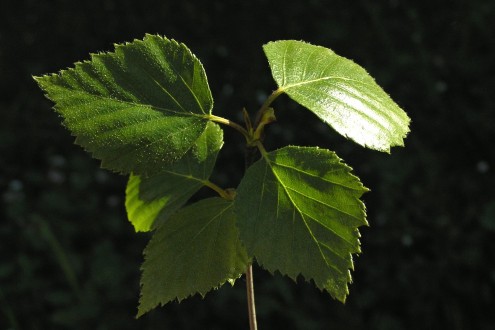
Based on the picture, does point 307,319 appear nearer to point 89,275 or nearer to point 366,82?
point 89,275

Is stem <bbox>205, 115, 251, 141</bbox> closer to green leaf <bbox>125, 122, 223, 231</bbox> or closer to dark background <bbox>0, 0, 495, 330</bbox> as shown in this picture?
green leaf <bbox>125, 122, 223, 231</bbox>

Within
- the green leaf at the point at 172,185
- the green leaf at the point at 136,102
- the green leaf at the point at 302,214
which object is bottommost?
the green leaf at the point at 302,214

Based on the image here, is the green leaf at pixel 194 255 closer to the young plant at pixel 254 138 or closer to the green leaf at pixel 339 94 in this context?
the young plant at pixel 254 138

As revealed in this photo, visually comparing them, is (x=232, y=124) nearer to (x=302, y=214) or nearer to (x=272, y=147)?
(x=302, y=214)

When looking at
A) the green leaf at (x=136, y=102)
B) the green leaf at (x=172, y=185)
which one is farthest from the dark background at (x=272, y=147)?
the green leaf at (x=136, y=102)

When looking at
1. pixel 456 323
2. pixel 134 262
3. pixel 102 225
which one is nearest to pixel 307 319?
pixel 456 323

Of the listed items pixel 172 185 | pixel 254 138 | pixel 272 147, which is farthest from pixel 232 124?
pixel 272 147
